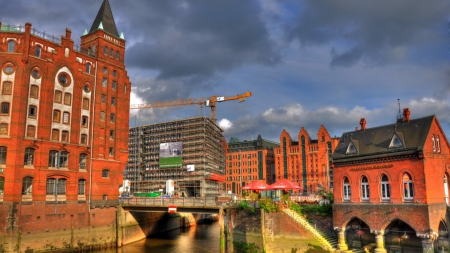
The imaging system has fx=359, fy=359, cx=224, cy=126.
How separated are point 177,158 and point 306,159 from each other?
46379mm

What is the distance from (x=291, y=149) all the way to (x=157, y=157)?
48450mm

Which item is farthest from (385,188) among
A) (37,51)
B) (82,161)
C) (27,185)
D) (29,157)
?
(37,51)

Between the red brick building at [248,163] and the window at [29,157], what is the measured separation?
9438cm

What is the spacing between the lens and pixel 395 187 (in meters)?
32.7

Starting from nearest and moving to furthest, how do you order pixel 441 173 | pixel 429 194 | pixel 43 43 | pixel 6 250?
pixel 429 194 → pixel 441 173 → pixel 6 250 → pixel 43 43

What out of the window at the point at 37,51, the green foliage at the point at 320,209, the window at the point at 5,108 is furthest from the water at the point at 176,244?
the window at the point at 37,51

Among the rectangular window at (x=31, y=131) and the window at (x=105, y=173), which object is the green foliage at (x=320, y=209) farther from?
the rectangular window at (x=31, y=131)

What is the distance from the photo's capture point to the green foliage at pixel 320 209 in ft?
128

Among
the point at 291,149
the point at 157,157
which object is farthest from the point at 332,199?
the point at 291,149

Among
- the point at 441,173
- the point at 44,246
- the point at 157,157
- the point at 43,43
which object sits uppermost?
the point at 43,43

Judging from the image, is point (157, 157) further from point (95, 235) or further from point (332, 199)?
point (332, 199)

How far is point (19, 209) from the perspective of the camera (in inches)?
1563

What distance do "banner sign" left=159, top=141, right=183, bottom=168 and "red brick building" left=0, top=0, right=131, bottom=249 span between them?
42.6m

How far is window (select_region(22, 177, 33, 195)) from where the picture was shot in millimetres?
40859
